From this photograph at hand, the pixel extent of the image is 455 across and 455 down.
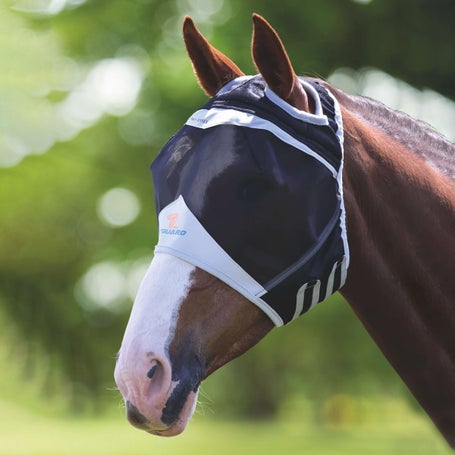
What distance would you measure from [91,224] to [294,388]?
14.5m

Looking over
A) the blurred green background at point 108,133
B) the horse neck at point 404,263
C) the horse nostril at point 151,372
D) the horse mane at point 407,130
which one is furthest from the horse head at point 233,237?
the blurred green background at point 108,133

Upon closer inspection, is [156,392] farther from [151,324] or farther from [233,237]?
[233,237]

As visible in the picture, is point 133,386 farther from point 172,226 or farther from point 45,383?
point 45,383

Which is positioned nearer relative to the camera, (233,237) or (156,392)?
(156,392)

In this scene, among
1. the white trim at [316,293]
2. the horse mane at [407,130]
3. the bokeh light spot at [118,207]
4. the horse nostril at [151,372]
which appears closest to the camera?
the horse nostril at [151,372]

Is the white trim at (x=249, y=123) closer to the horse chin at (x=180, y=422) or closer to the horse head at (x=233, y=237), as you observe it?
the horse head at (x=233, y=237)

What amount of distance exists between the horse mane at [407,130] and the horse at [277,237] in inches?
0.6

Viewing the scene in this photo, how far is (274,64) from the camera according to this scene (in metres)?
2.07

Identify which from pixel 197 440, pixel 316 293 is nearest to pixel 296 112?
pixel 316 293

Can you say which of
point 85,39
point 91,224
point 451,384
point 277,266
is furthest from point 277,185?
point 91,224

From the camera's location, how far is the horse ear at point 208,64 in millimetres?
2266

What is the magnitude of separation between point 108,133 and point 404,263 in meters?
9.93

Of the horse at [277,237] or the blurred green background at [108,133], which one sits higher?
the horse at [277,237]

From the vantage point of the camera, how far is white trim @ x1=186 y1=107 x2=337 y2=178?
2.05m
